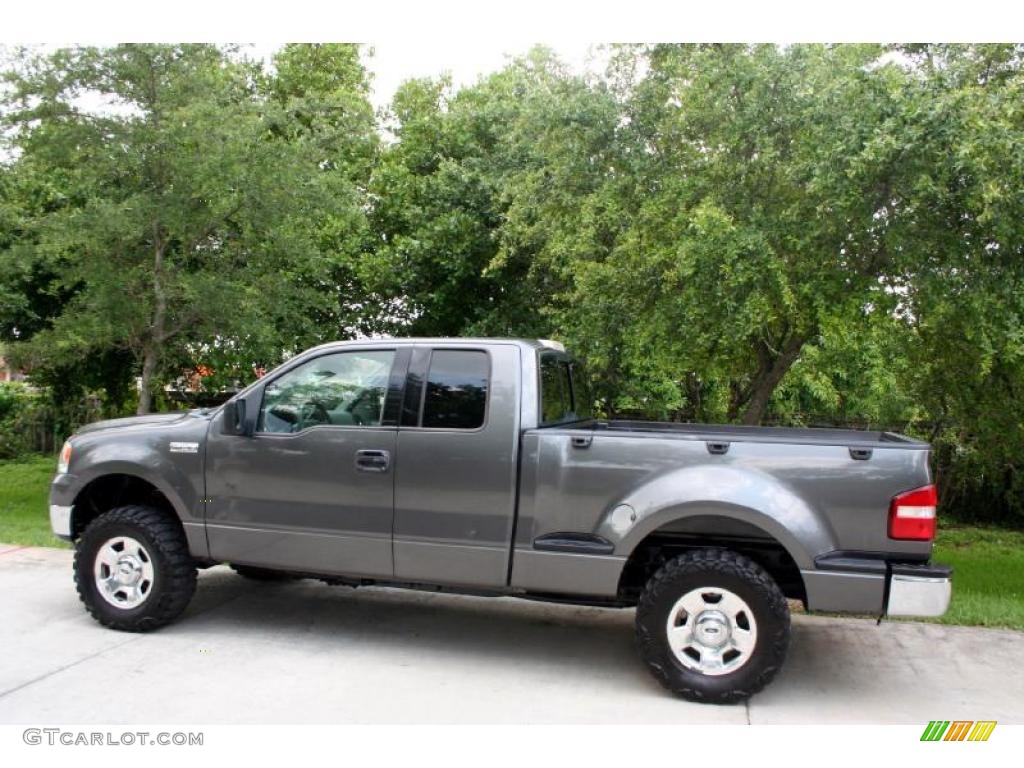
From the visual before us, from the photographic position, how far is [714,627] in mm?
4738

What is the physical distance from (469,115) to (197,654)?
892cm

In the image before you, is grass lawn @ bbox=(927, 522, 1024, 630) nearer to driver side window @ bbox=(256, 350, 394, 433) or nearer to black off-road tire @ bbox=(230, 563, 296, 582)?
driver side window @ bbox=(256, 350, 394, 433)

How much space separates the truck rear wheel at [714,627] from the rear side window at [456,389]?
56.8 inches

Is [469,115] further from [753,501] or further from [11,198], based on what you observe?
[753,501]

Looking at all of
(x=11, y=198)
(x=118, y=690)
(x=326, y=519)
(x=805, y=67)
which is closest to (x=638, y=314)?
(x=805, y=67)

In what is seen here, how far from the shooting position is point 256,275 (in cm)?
984

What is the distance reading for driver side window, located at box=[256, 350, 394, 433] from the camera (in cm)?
557

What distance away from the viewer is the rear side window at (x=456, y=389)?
5323 mm

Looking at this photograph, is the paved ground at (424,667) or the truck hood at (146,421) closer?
the paved ground at (424,667)

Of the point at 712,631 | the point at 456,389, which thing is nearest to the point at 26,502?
the point at 456,389

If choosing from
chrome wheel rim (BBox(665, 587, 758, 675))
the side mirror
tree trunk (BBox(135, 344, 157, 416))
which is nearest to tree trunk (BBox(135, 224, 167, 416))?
tree trunk (BBox(135, 344, 157, 416))

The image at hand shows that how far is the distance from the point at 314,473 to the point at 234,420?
641 millimetres

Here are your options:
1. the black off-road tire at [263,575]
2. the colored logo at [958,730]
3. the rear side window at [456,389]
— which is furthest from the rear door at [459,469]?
the colored logo at [958,730]

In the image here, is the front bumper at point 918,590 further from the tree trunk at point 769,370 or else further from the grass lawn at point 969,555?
the tree trunk at point 769,370
